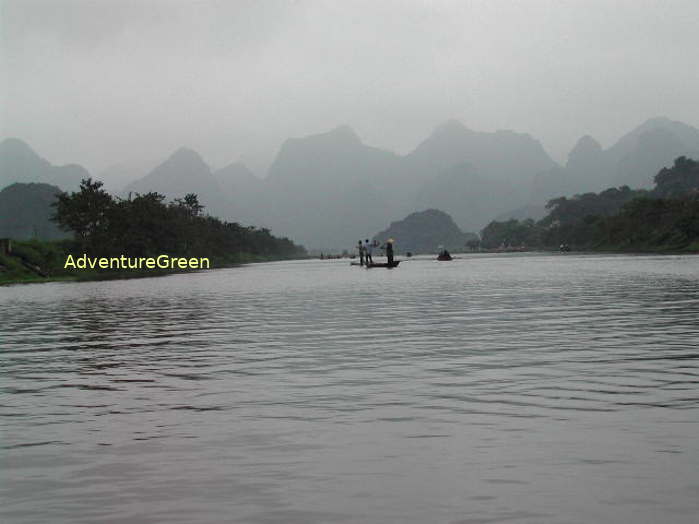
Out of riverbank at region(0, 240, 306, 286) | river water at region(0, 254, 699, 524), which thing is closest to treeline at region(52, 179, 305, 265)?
riverbank at region(0, 240, 306, 286)

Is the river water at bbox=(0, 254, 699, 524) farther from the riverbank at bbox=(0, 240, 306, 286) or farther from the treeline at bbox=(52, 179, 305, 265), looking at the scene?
the treeline at bbox=(52, 179, 305, 265)

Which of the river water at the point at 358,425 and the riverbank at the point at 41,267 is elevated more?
the riverbank at the point at 41,267

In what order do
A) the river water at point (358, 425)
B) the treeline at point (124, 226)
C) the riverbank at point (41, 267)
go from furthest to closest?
the treeline at point (124, 226) → the riverbank at point (41, 267) → the river water at point (358, 425)

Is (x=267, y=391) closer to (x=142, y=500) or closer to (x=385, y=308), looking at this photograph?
(x=142, y=500)

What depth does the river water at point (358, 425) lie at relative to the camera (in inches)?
262

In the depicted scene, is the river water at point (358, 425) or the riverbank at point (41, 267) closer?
the river water at point (358, 425)

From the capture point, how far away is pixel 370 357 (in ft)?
50.5

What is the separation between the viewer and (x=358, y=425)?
31.2 feet

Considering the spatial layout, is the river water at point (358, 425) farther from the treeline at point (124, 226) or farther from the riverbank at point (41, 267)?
the treeline at point (124, 226)

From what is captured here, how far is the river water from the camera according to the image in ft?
21.9

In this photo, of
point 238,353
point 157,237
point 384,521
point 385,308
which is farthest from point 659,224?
A: point 384,521

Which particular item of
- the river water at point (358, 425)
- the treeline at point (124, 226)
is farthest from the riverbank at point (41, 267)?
the river water at point (358, 425)

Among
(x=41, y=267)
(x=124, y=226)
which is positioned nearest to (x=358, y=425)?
(x=41, y=267)

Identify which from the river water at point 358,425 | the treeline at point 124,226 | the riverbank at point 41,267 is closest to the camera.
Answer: the river water at point 358,425
